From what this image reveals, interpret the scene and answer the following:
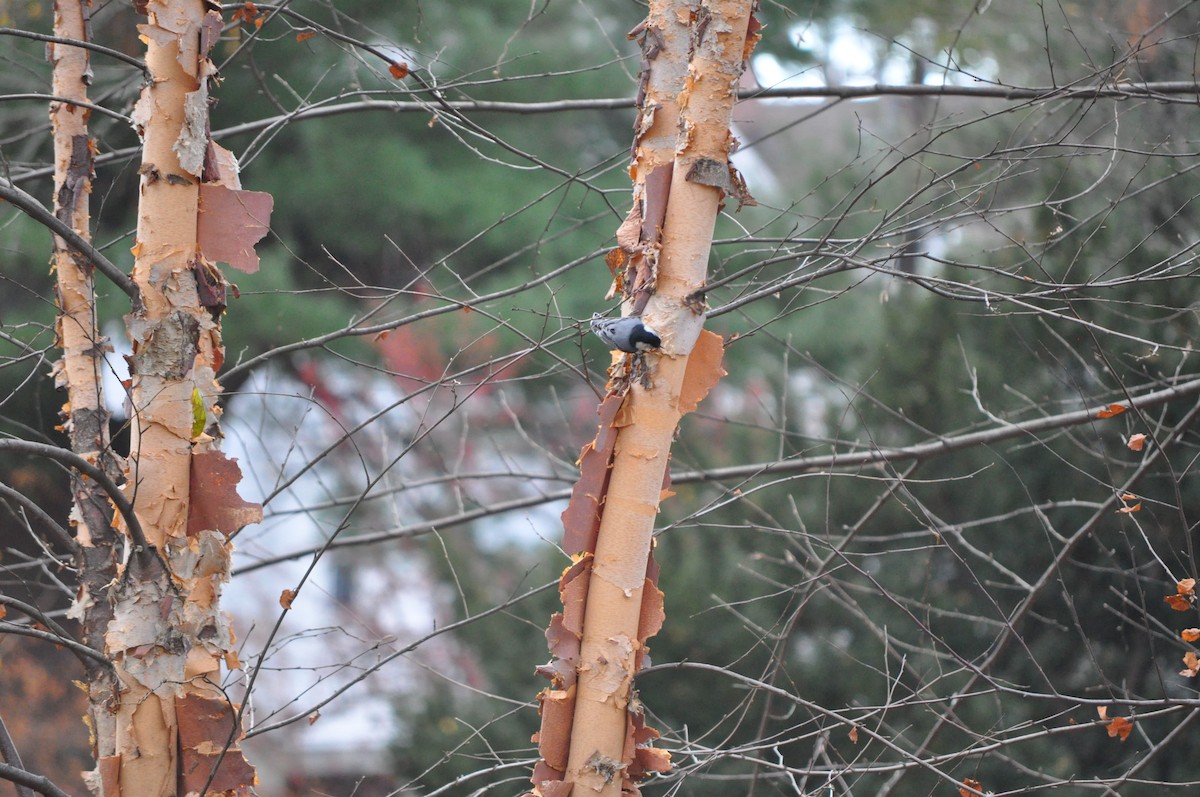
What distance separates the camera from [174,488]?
6.44ft

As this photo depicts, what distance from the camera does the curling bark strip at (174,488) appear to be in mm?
1924

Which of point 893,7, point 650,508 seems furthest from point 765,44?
point 650,508

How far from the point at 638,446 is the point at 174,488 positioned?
34.5 inches

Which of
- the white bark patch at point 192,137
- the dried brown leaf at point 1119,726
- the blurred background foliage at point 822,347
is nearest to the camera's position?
the white bark patch at point 192,137

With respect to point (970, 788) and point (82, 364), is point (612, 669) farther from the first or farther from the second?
point (82, 364)

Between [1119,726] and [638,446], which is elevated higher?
[638,446]

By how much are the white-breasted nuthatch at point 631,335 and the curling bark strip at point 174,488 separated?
763 millimetres

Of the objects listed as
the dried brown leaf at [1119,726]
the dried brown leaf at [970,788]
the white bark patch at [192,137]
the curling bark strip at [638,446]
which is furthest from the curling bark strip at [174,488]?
the dried brown leaf at [1119,726]

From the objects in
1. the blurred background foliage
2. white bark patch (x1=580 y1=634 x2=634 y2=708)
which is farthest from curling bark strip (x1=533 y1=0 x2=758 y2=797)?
the blurred background foliage

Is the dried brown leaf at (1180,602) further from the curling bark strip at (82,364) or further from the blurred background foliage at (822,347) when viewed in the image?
the curling bark strip at (82,364)

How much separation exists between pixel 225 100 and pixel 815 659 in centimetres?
507

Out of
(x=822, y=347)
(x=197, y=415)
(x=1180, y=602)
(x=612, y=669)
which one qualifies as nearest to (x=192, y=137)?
(x=197, y=415)

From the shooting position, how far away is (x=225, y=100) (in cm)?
684

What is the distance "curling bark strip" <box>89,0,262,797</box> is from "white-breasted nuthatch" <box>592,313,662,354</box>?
2.50ft
